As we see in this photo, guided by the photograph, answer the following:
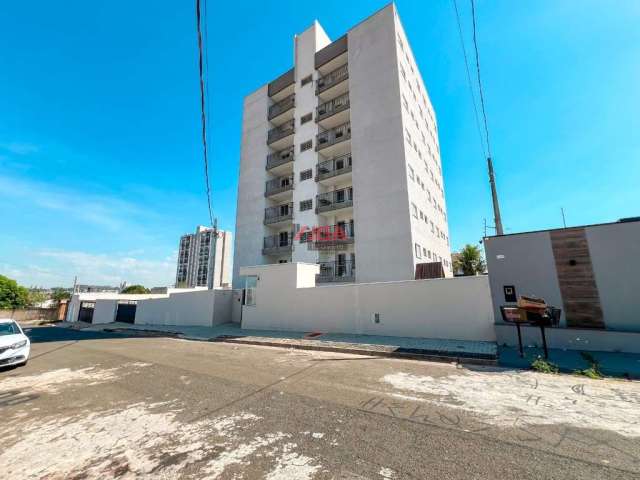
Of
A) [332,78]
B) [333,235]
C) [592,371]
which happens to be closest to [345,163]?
[333,235]

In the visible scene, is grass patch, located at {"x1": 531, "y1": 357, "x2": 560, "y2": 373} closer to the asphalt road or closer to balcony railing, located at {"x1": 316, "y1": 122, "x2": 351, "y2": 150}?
the asphalt road

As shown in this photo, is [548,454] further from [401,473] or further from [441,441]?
[401,473]

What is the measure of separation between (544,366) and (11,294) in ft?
227

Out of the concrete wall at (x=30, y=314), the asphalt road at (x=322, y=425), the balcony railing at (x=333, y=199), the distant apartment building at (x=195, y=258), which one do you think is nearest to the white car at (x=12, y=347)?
the asphalt road at (x=322, y=425)

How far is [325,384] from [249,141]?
97.7 ft

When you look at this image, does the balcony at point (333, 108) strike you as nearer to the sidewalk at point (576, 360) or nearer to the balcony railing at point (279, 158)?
the balcony railing at point (279, 158)

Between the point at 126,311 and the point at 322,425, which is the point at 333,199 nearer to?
the point at 322,425

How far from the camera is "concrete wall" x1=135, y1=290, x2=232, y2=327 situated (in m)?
19.0

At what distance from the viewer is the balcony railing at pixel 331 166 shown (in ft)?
77.2

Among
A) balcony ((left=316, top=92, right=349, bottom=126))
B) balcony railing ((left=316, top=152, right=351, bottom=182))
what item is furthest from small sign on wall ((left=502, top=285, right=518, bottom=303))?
balcony ((left=316, top=92, right=349, bottom=126))

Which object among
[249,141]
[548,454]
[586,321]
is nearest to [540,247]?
[586,321]

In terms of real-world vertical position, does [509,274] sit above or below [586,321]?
above

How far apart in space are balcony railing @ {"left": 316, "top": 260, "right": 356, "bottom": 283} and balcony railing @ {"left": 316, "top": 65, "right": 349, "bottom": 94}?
669 inches

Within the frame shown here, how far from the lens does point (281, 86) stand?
95.8ft
